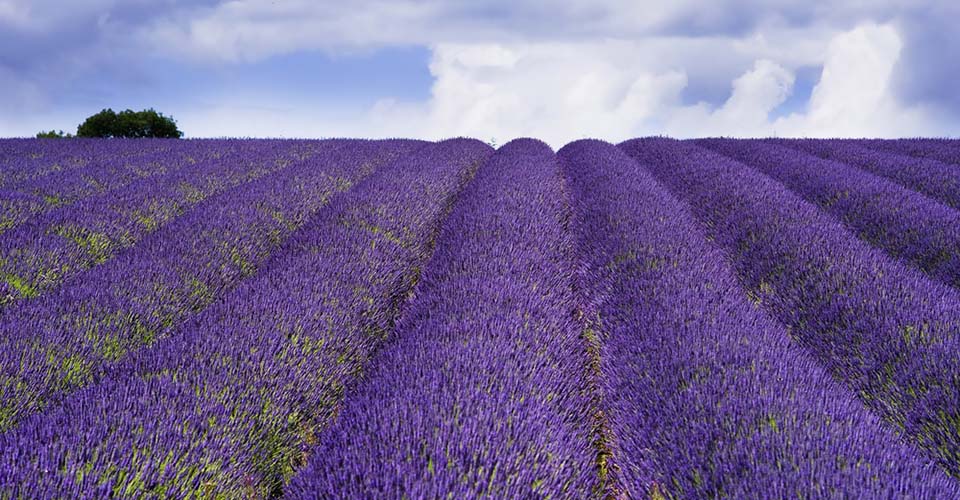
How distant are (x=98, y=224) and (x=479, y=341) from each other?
379 cm

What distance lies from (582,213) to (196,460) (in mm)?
4685

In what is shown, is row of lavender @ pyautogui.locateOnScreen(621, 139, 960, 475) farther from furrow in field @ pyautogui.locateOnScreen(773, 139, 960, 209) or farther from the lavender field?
furrow in field @ pyautogui.locateOnScreen(773, 139, 960, 209)

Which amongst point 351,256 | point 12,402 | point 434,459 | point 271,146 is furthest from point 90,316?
point 271,146

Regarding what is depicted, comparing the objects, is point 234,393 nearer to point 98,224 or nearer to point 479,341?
point 479,341

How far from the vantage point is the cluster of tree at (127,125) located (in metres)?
20.0

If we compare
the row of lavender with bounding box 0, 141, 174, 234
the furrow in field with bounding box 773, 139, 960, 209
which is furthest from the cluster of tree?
the furrow in field with bounding box 773, 139, 960, 209

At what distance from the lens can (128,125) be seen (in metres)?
20.0

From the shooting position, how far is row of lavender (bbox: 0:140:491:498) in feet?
8.09

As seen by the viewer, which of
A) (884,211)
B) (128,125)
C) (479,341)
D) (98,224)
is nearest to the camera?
(479,341)

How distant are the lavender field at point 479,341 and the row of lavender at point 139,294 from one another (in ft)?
0.06

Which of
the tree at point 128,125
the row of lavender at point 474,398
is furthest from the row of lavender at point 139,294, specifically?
the tree at point 128,125

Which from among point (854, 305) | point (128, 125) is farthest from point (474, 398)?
point (128, 125)

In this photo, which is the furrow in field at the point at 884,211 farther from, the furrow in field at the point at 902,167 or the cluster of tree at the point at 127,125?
the cluster of tree at the point at 127,125

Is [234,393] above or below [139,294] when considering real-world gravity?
below
